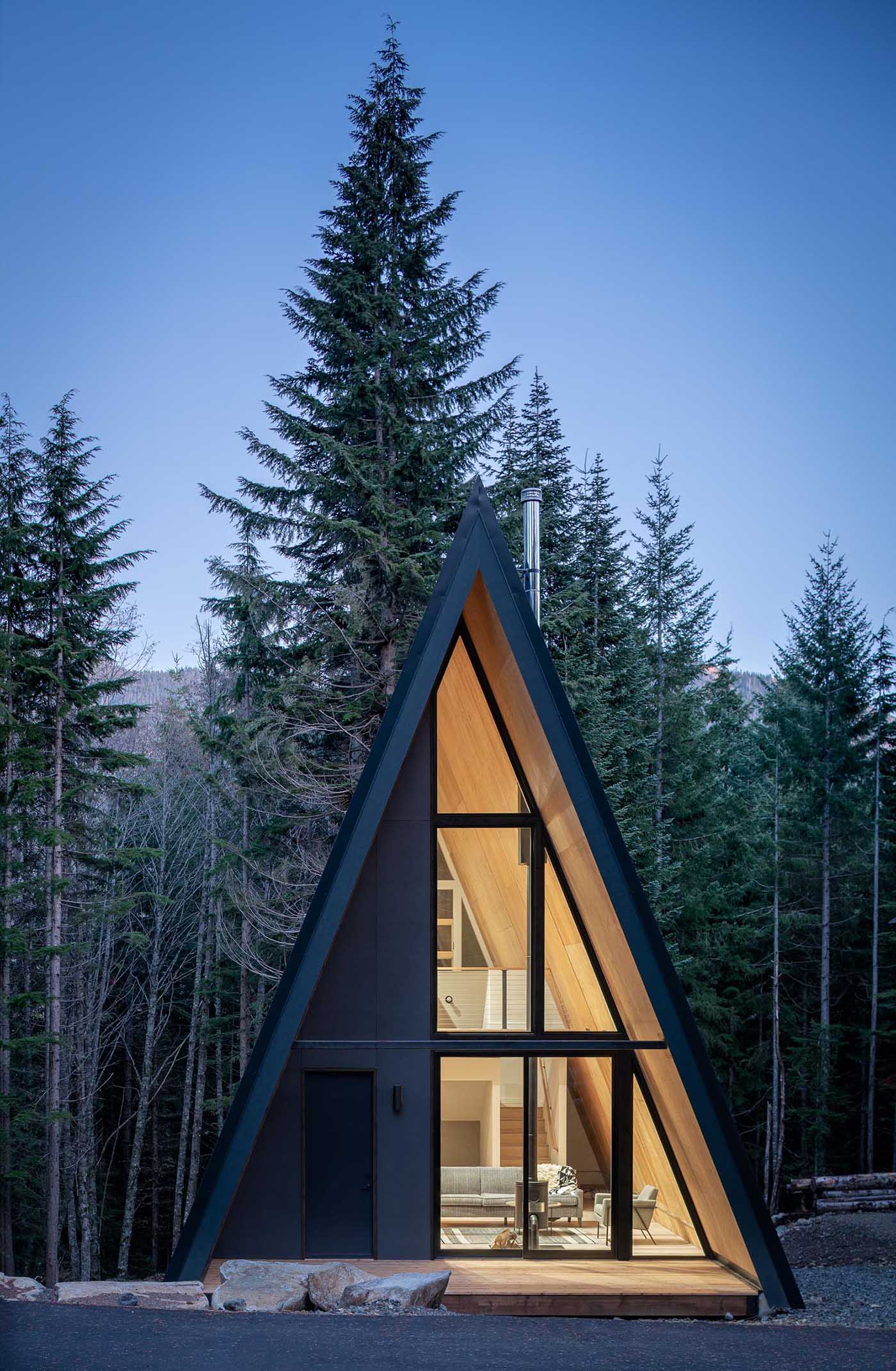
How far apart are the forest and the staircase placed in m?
7.89

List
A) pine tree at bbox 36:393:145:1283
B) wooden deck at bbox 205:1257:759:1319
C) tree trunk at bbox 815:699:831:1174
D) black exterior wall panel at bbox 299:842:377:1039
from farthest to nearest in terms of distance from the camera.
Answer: tree trunk at bbox 815:699:831:1174
pine tree at bbox 36:393:145:1283
black exterior wall panel at bbox 299:842:377:1039
wooden deck at bbox 205:1257:759:1319

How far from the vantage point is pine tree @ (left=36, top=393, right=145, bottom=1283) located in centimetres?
1661

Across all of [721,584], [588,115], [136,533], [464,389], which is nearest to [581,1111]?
[588,115]

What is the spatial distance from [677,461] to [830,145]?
703 inches

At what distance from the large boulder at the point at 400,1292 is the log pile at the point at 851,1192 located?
49.1 ft

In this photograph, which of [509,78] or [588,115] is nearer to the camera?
[509,78]

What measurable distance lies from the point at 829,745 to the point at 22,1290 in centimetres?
2097

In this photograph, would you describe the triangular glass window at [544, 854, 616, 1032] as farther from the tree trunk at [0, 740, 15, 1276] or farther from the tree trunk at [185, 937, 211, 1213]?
the tree trunk at [185, 937, 211, 1213]

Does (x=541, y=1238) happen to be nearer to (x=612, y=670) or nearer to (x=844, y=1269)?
(x=844, y=1269)

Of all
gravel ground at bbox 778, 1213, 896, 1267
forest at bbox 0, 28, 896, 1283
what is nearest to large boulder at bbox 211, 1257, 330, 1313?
forest at bbox 0, 28, 896, 1283

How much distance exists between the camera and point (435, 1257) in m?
8.95

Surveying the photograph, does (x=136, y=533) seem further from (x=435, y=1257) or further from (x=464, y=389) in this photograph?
(x=435, y=1257)

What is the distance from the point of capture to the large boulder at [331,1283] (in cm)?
720

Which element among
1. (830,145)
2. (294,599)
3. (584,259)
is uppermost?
(584,259)
